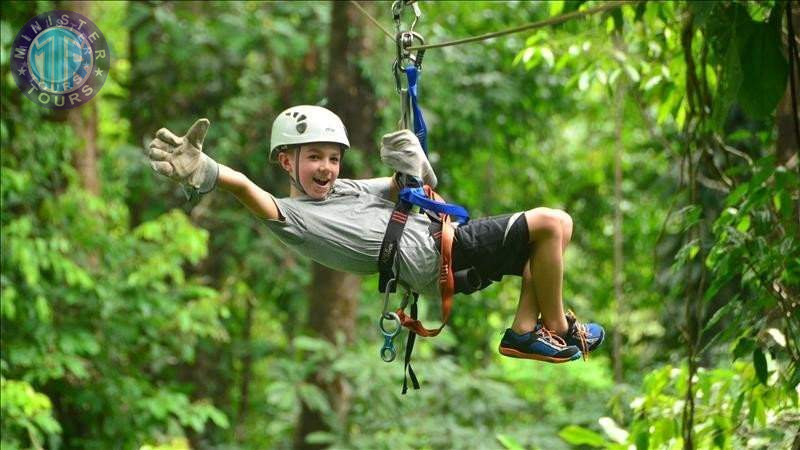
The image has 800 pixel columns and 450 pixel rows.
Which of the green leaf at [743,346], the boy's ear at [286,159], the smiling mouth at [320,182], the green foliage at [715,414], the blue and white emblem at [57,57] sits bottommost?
the green foliage at [715,414]

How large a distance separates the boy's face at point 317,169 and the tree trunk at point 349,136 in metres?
4.11

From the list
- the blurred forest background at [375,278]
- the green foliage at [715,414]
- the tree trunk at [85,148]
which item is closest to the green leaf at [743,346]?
the blurred forest background at [375,278]

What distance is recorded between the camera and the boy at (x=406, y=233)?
3.29 meters

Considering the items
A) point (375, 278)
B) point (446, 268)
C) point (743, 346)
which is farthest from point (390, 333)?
point (375, 278)

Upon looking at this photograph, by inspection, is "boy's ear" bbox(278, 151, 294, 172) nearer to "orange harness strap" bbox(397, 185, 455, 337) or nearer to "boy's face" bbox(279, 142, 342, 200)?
"boy's face" bbox(279, 142, 342, 200)

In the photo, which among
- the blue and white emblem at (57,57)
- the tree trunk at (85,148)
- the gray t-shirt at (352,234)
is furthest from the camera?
the tree trunk at (85,148)

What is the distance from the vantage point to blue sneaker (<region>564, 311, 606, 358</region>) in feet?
11.7

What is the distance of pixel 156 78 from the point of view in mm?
9094

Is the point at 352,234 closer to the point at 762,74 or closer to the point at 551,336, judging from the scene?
the point at 551,336

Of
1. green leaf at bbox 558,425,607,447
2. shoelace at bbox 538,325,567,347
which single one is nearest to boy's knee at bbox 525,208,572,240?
shoelace at bbox 538,325,567,347

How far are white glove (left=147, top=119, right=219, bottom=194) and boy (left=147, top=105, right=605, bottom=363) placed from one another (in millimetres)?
343

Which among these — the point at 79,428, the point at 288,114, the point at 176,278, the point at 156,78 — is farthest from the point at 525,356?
the point at 156,78

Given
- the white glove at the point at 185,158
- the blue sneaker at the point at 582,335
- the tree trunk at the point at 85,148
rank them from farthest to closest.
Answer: the tree trunk at the point at 85,148, the blue sneaker at the point at 582,335, the white glove at the point at 185,158

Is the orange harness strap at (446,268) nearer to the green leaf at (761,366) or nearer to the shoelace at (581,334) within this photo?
the shoelace at (581,334)
